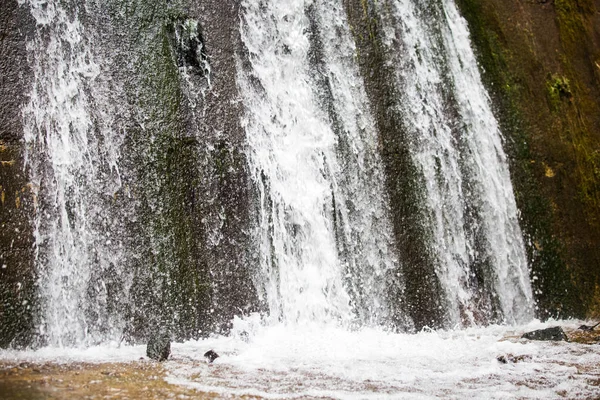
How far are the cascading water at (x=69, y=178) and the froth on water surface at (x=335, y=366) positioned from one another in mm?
385

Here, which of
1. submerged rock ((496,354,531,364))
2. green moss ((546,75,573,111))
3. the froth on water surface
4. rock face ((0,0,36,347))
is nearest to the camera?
the froth on water surface

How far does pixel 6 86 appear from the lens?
4844mm

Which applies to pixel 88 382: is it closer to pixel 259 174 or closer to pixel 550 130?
pixel 259 174

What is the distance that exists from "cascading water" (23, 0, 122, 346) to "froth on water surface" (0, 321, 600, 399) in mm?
385

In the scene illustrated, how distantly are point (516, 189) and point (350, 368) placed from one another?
318 centimetres

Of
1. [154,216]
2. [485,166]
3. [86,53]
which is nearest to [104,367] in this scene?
[154,216]

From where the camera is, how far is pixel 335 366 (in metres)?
4.06

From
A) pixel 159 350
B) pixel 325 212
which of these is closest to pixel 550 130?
pixel 325 212

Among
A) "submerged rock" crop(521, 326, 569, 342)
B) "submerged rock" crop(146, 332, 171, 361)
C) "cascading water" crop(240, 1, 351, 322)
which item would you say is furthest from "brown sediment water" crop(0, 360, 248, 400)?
"submerged rock" crop(521, 326, 569, 342)

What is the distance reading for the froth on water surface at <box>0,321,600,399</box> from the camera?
11.1 ft

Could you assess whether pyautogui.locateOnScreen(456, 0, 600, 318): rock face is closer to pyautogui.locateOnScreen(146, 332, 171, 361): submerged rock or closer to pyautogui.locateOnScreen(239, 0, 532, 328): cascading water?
pyautogui.locateOnScreen(239, 0, 532, 328): cascading water

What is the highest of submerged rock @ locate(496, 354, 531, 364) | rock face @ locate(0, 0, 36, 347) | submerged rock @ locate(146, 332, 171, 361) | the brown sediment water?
rock face @ locate(0, 0, 36, 347)

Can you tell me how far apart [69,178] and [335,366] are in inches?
109

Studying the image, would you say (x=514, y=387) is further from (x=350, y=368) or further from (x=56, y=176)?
(x=56, y=176)
